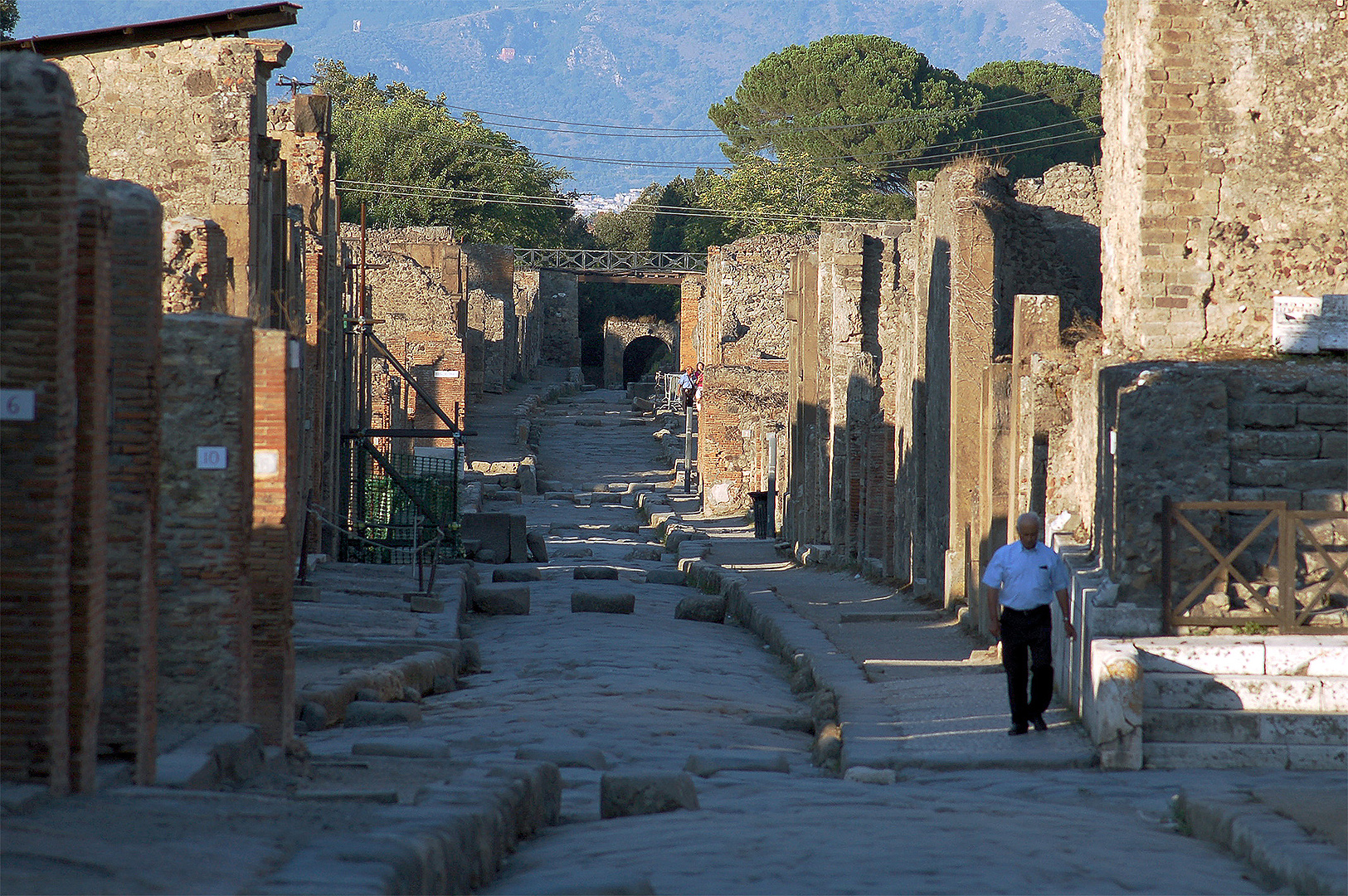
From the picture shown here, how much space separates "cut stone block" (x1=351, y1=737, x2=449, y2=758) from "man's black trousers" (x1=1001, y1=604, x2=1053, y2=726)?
10.2ft

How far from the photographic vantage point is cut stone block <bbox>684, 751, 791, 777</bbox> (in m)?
8.47

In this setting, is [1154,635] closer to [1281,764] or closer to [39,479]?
[1281,764]

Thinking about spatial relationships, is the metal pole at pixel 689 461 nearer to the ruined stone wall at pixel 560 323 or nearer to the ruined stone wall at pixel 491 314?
the ruined stone wall at pixel 491 314

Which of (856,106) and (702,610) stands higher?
(856,106)

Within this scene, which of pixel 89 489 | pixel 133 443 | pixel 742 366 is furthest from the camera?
pixel 742 366

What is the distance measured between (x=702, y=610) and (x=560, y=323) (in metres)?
52.1

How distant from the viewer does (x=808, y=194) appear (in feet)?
198

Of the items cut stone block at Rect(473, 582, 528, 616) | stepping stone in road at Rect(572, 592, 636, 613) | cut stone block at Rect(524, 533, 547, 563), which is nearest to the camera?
stepping stone in road at Rect(572, 592, 636, 613)

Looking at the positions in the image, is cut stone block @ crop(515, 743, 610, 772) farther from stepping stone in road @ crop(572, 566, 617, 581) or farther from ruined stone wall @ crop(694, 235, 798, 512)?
ruined stone wall @ crop(694, 235, 798, 512)

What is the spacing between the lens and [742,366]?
32125mm

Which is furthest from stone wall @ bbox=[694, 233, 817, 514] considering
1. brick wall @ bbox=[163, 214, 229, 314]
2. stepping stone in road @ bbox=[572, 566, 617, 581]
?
brick wall @ bbox=[163, 214, 229, 314]

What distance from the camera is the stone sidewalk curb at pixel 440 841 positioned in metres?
4.74

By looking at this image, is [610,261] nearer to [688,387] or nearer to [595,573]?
[688,387]

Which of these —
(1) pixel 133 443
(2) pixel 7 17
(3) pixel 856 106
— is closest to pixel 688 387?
(2) pixel 7 17
